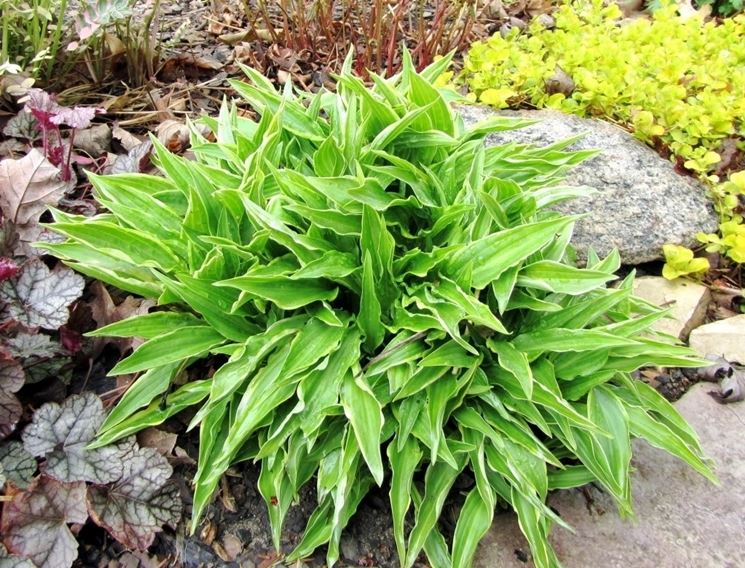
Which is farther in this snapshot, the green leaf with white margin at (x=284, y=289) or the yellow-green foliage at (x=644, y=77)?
the yellow-green foliage at (x=644, y=77)

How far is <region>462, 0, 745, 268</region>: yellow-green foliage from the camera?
2986 mm

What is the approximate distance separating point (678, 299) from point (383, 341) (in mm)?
1405

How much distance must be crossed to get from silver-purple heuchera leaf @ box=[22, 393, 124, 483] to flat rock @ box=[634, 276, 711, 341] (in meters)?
2.03

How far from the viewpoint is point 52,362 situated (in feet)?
7.40

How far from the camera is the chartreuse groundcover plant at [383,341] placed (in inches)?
77.7

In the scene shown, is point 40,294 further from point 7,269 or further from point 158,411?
point 158,411

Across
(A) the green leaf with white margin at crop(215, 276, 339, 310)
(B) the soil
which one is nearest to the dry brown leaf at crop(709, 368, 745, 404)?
(B) the soil

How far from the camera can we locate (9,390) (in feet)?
6.66

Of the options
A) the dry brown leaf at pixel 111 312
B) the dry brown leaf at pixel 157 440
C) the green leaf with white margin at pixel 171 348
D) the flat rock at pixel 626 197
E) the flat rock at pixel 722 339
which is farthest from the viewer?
the flat rock at pixel 626 197

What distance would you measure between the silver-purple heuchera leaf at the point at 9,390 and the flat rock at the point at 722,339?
2.37 meters

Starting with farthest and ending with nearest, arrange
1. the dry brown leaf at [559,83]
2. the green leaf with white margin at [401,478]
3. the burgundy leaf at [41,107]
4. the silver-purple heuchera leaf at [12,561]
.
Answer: the dry brown leaf at [559,83], the burgundy leaf at [41,107], the green leaf with white margin at [401,478], the silver-purple heuchera leaf at [12,561]

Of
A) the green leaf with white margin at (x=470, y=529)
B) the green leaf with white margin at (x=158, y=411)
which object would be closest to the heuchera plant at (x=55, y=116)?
the green leaf with white margin at (x=158, y=411)

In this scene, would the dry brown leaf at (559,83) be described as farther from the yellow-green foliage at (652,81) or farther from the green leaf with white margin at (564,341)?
the green leaf with white margin at (564,341)

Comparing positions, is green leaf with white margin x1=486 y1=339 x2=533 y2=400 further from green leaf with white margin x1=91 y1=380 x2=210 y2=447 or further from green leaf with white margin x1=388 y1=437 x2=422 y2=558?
green leaf with white margin x1=91 y1=380 x2=210 y2=447
